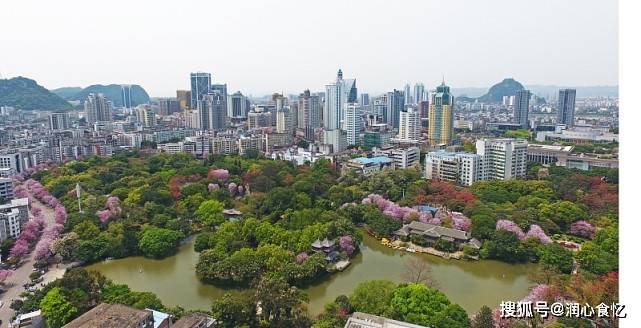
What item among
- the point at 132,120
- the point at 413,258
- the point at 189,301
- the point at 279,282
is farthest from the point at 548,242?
the point at 132,120

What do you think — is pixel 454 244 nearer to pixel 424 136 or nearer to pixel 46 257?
pixel 46 257

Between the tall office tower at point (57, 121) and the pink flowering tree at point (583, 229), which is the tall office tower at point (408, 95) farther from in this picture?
the pink flowering tree at point (583, 229)

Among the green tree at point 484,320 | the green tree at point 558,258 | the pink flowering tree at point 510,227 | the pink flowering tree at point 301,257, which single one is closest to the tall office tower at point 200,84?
the pink flowering tree at point 301,257

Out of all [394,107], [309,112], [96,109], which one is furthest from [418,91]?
[96,109]

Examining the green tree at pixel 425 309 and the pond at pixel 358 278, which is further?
the pond at pixel 358 278

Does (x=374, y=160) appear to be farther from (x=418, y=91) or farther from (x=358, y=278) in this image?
(x=418, y=91)

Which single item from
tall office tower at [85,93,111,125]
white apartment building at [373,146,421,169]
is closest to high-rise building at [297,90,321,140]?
white apartment building at [373,146,421,169]
